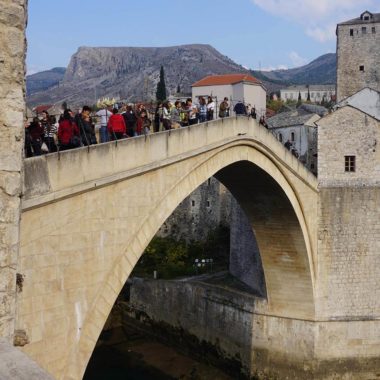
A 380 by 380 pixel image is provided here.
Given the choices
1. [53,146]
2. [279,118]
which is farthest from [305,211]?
[279,118]

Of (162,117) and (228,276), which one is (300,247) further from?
(162,117)

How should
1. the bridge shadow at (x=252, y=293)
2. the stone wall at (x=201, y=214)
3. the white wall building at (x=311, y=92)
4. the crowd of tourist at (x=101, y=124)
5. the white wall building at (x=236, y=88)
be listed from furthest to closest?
1. the white wall building at (x=311, y=92)
2. the white wall building at (x=236, y=88)
3. the stone wall at (x=201, y=214)
4. the bridge shadow at (x=252, y=293)
5. the crowd of tourist at (x=101, y=124)

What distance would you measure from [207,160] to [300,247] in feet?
23.5

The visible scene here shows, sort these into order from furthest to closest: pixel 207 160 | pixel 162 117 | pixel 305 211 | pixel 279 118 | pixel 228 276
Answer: pixel 279 118, pixel 228 276, pixel 305 211, pixel 207 160, pixel 162 117

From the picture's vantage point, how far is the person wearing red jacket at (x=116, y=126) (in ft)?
32.1

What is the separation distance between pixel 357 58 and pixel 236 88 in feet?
39.3

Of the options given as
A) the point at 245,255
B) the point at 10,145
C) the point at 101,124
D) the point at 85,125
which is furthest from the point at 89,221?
the point at 245,255

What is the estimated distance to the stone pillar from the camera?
4.42 m

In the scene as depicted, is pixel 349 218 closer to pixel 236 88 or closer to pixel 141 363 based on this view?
pixel 141 363

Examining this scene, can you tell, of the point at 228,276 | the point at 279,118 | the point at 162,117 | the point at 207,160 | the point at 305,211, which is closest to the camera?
the point at 162,117

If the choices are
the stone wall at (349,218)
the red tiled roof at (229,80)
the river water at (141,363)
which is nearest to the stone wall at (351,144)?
the stone wall at (349,218)

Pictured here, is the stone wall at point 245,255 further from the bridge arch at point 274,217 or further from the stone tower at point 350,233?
the stone tower at point 350,233

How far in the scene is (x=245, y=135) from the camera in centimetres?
1489

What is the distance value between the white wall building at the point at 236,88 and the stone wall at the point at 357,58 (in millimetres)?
6465
